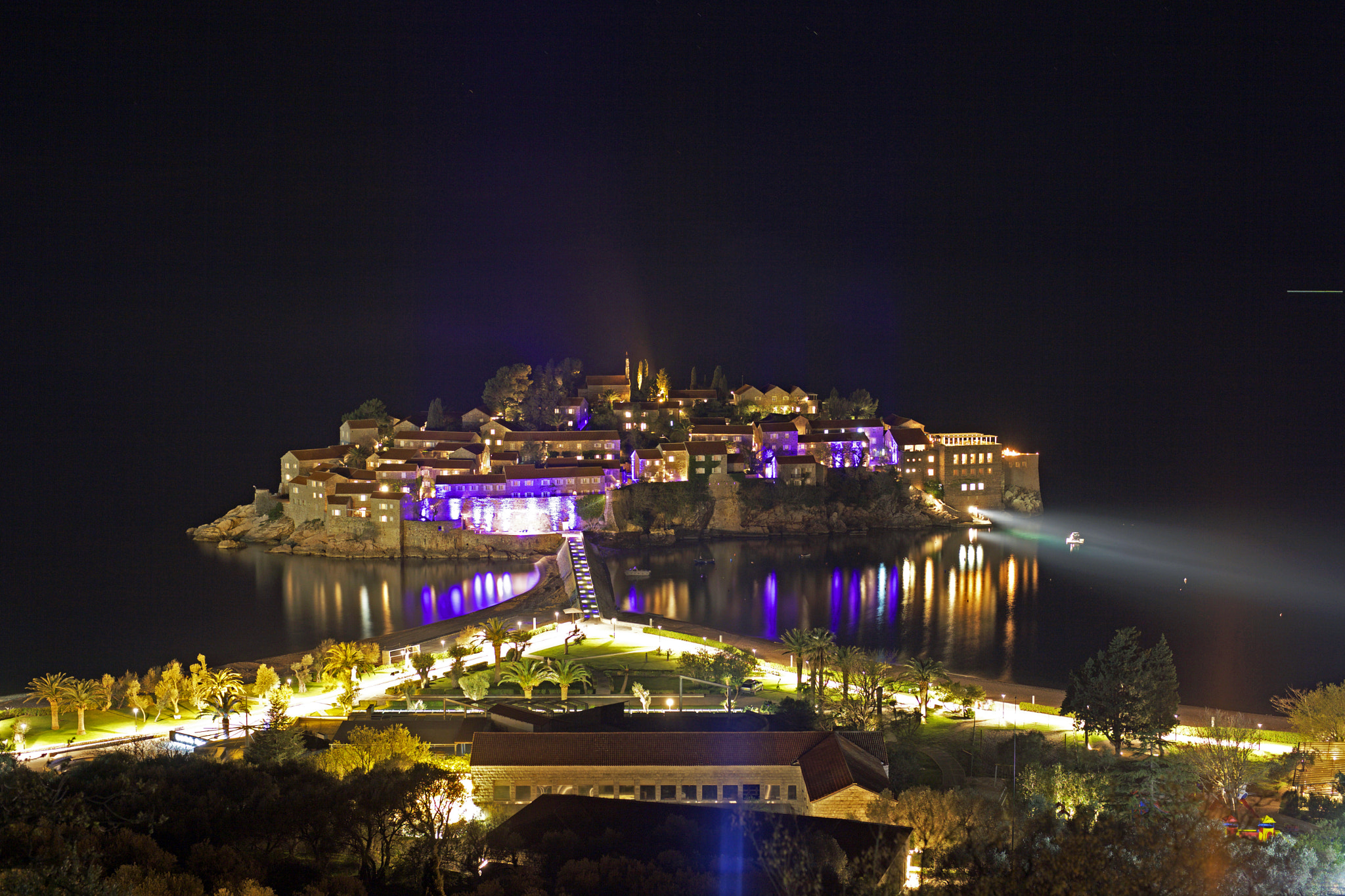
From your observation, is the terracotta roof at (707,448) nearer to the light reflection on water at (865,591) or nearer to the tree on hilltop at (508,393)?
the light reflection on water at (865,591)

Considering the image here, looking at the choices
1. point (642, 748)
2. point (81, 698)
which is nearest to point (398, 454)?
point (81, 698)

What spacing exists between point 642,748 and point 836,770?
2213 mm

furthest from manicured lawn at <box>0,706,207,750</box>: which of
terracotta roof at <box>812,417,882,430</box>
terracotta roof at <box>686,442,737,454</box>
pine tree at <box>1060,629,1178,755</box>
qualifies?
terracotta roof at <box>812,417,882,430</box>

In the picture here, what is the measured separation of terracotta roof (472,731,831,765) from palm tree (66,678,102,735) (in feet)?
25.2

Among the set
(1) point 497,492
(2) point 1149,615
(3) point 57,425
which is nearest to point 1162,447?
(2) point 1149,615

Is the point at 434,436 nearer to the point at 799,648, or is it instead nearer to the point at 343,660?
the point at 343,660

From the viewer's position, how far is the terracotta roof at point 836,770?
Result: 1126 centimetres

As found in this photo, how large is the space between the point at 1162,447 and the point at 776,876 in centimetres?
6645

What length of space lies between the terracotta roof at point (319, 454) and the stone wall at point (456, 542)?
5.69 meters

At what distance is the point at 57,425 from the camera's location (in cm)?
7725

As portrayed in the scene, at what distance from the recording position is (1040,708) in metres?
17.5

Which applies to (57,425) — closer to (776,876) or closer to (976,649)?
(976,649)

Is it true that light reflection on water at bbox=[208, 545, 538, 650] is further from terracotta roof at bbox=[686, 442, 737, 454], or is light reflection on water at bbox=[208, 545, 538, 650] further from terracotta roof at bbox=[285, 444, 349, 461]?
terracotta roof at bbox=[686, 442, 737, 454]

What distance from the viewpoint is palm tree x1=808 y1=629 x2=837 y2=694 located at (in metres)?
17.7
